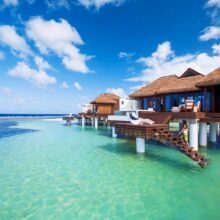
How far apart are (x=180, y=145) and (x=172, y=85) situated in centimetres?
897

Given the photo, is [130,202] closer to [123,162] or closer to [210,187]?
[210,187]

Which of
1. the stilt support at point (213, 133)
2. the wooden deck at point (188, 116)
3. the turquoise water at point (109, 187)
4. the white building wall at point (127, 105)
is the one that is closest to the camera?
the turquoise water at point (109, 187)

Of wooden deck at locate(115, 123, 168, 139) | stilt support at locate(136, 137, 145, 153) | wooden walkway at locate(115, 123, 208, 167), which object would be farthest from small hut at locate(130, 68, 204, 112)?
stilt support at locate(136, 137, 145, 153)

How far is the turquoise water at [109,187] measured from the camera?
5.58m

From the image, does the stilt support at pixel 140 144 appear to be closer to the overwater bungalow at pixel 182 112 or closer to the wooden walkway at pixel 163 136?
the overwater bungalow at pixel 182 112

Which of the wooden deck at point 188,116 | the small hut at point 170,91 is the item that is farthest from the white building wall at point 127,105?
the wooden deck at point 188,116

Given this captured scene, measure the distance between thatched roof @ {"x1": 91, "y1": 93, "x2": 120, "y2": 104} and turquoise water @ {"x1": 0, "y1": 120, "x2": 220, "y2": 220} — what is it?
2170 centimetres

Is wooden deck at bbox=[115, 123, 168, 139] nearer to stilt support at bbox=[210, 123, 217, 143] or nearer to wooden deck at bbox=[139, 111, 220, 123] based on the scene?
wooden deck at bbox=[139, 111, 220, 123]

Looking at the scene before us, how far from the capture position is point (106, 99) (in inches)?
1347

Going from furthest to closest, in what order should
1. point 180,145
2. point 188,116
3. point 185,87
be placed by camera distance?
point 185,87 < point 188,116 < point 180,145

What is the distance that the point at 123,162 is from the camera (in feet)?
34.6

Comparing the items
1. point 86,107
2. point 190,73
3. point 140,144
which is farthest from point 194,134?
point 86,107

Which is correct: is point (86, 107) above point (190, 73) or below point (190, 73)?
below

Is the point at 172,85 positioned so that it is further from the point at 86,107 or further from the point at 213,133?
the point at 86,107
